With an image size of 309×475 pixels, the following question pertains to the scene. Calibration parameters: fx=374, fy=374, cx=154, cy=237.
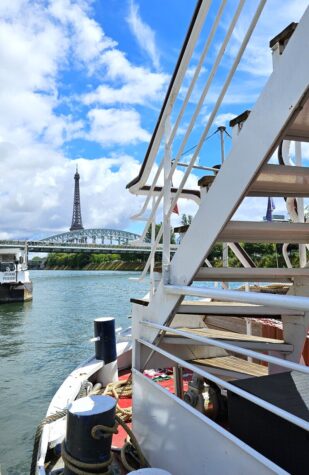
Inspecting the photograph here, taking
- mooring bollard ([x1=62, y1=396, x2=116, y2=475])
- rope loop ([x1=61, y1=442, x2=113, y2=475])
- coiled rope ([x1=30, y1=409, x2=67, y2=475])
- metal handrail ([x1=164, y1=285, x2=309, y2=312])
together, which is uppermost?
metal handrail ([x1=164, y1=285, x2=309, y2=312])

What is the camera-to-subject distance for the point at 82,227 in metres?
125

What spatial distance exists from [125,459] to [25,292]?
2977 centimetres

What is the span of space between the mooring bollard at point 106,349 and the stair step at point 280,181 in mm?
3788

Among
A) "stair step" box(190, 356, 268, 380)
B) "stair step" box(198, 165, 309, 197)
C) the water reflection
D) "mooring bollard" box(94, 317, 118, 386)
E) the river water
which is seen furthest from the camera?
the water reflection

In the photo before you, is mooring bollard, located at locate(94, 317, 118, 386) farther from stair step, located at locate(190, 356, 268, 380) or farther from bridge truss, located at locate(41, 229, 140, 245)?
bridge truss, located at locate(41, 229, 140, 245)

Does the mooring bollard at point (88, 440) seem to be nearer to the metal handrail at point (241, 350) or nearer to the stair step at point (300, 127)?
the metal handrail at point (241, 350)

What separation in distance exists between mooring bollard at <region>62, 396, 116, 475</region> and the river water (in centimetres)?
129

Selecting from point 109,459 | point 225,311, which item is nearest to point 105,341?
point 109,459

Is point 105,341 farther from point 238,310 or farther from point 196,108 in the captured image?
point 196,108

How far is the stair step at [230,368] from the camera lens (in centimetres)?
308

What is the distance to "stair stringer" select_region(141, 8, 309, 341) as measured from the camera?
66.2 inches

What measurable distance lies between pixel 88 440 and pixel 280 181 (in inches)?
88.7

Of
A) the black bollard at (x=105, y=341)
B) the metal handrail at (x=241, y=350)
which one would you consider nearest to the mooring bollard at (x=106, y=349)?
the black bollard at (x=105, y=341)

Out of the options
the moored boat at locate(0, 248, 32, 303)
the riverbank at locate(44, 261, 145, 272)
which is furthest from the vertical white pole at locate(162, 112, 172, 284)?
the riverbank at locate(44, 261, 145, 272)
